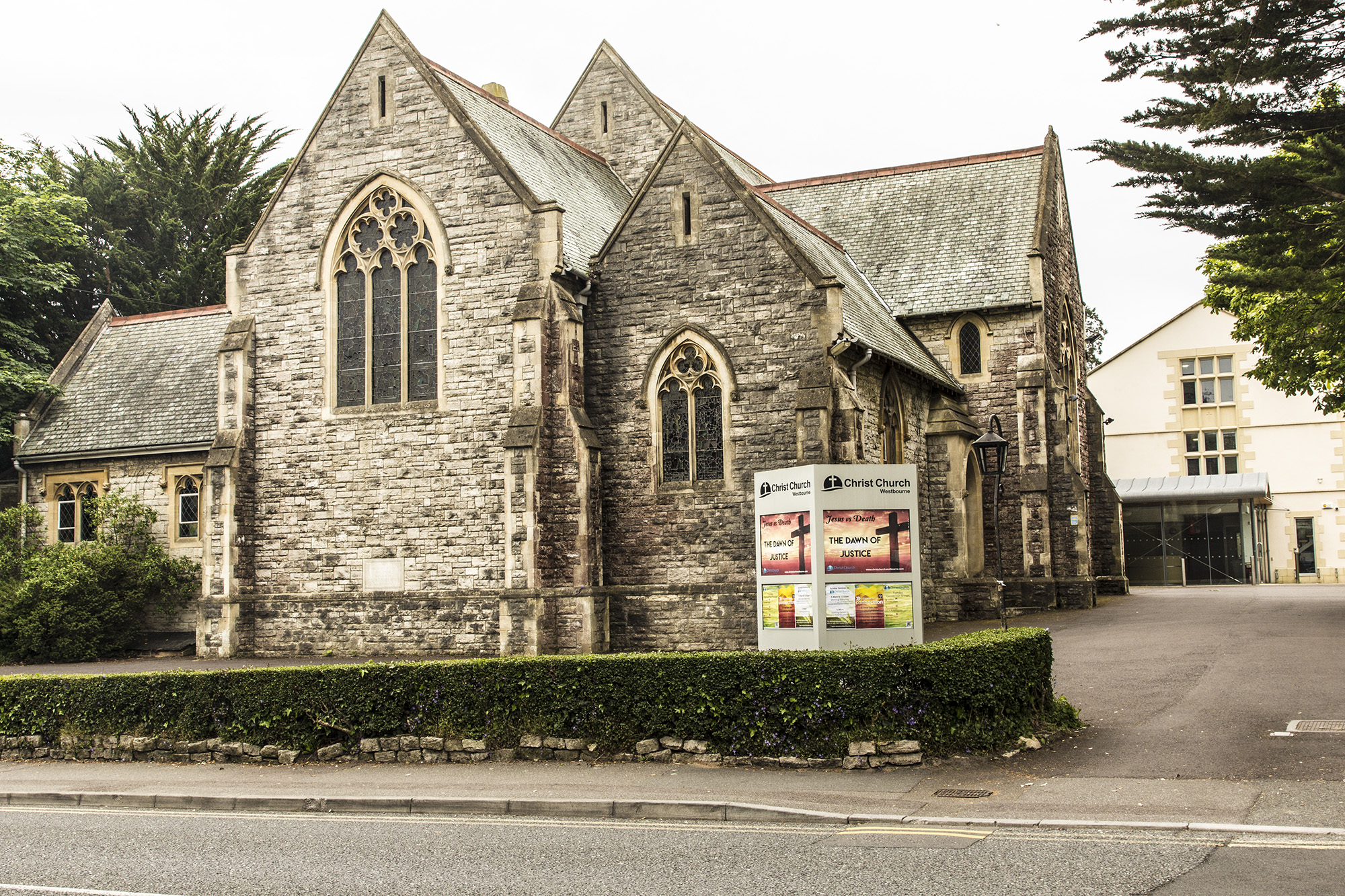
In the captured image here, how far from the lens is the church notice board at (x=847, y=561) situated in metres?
12.8

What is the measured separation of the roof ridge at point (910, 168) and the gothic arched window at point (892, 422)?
9863 millimetres

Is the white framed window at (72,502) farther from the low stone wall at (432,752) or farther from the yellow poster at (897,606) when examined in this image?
the yellow poster at (897,606)

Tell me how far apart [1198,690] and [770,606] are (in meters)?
5.69

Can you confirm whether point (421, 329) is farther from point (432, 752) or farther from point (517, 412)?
point (432, 752)

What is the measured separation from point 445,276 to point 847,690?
1417 centimetres

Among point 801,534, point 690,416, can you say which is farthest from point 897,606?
point 690,416

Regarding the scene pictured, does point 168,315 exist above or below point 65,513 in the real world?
above

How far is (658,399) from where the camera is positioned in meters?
22.2

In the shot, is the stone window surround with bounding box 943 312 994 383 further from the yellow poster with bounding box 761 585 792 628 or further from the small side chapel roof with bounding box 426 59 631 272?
the yellow poster with bounding box 761 585 792 628

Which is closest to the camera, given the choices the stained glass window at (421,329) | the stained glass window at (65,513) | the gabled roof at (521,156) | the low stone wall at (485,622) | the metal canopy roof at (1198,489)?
the low stone wall at (485,622)

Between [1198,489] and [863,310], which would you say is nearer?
[863,310]

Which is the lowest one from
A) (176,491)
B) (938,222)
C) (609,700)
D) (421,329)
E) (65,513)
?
(609,700)

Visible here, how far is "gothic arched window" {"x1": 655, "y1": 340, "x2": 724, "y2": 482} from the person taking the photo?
851 inches

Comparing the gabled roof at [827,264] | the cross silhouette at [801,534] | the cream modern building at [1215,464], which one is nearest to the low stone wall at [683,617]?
the gabled roof at [827,264]
